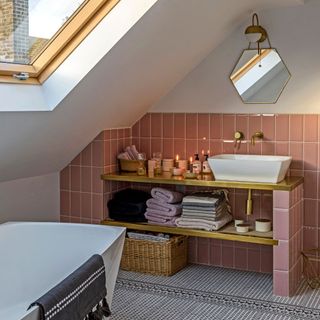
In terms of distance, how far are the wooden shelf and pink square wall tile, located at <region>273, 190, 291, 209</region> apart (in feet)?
0.10

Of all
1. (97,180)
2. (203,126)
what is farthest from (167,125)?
(97,180)

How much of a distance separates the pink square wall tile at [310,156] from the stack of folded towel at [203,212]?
704 millimetres

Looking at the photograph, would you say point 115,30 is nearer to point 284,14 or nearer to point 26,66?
point 26,66

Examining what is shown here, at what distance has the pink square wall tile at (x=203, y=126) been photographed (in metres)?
4.73

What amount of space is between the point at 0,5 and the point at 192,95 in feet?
6.49

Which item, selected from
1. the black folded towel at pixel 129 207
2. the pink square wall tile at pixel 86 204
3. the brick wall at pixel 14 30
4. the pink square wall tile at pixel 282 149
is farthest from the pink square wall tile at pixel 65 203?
the pink square wall tile at pixel 282 149

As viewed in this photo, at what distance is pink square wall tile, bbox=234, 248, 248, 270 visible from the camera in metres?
4.69

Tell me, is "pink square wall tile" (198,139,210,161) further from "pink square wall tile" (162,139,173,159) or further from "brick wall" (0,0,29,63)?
"brick wall" (0,0,29,63)

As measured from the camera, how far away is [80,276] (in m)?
2.67

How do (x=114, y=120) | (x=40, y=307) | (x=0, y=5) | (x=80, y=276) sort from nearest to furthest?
(x=40, y=307)
(x=80, y=276)
(x=0, y=5)
(x=114, y=120)

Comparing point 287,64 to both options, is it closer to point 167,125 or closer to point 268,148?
point 268,148

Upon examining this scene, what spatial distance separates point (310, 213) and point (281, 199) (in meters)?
0.53

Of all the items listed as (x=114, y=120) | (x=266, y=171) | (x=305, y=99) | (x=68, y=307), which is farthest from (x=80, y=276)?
(x=305, y=99)

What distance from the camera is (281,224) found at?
4.02 metres
